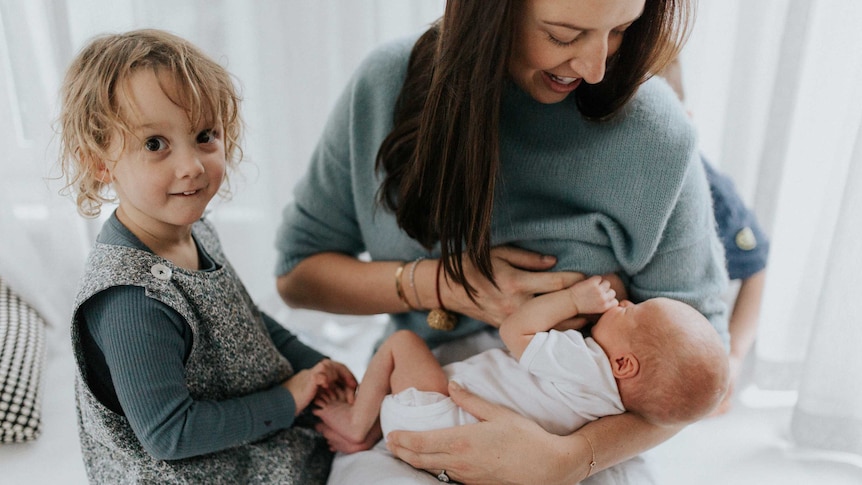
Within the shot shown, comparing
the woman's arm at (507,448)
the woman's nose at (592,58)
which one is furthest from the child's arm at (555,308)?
the woman's nose at (592,58)

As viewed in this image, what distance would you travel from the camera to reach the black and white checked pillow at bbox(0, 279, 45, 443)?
134 centimetres

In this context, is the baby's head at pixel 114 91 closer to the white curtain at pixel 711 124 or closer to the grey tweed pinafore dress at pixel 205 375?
the grey tweed pinafore dress at pixel 205 375

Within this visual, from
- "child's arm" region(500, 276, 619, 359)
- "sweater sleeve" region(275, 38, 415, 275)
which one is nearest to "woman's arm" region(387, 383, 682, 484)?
"child's arm" region(500, 276, 619, 359)

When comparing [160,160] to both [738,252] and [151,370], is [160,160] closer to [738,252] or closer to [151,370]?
[151,370]

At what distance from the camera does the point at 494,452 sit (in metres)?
1.13

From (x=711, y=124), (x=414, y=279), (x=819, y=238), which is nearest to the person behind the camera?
(x=414, y=279)

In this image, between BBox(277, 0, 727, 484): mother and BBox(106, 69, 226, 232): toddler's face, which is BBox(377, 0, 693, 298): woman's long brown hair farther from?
BBox(106, 69, 226, 232): toddler's face

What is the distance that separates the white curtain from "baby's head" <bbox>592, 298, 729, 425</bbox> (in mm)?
443

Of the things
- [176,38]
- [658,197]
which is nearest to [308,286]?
[176,38]

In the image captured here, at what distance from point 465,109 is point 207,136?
0.38 m

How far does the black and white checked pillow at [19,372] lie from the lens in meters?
1.34

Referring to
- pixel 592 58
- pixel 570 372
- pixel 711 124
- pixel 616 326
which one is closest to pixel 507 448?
pixel 570 372

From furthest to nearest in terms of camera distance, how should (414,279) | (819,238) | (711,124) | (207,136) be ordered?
(711,124)
(819,238)
(414,279)
(207,136)

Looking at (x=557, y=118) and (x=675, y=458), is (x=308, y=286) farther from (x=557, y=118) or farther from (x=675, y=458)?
(x=675, y=458)
